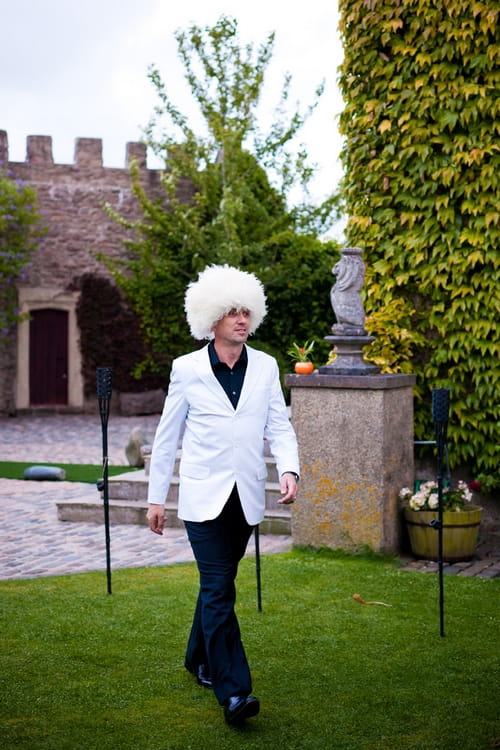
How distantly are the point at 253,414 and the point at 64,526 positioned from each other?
4866 millimetres

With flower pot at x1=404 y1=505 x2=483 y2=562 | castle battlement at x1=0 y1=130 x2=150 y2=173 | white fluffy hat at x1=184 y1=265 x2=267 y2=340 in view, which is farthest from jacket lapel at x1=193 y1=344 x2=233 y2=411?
castle battlement at x1=0 y1=130 x2=150 y2=173

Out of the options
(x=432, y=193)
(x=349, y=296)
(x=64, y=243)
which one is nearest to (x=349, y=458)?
(x=349, y=296)

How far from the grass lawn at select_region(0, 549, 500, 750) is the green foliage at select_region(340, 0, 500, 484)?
1.99 m

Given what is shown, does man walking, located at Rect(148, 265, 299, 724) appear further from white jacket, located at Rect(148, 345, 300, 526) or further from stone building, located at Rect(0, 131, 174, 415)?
stone building, located at Rect(0, 131, 174, 415)

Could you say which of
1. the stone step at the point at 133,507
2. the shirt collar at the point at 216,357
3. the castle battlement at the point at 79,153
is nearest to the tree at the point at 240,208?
the castle battlement at the point at 79,153

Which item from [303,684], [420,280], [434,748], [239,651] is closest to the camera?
[434,748]

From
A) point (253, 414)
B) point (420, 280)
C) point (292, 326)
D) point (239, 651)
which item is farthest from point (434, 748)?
point (292, 326)

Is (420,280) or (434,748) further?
(420,280)

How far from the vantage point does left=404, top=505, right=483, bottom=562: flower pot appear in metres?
6.96

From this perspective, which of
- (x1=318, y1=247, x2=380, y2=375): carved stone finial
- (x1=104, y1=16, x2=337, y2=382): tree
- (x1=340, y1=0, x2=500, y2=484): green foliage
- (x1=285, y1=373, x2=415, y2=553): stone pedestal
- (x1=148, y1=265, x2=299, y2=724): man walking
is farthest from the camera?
(x1=104, y1=16, x2=337, y2=382): tree

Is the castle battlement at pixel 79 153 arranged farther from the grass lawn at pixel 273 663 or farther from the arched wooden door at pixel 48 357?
the grass lawn at pixel 273 663

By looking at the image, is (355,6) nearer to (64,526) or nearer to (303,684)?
(64,526)

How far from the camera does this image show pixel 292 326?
59.4 ft

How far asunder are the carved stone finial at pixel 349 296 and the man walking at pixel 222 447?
9.88 ft
